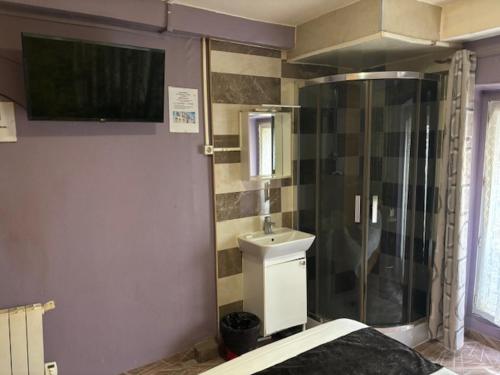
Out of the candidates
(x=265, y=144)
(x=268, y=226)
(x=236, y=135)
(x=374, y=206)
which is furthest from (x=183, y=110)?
(x=374, y=206)

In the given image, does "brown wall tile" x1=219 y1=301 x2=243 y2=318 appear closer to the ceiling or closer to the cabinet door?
the cabinet door

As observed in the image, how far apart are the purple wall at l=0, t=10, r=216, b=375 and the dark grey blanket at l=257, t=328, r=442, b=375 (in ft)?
4.13

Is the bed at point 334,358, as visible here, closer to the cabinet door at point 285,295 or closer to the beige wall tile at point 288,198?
the cabinet door at point 285,295

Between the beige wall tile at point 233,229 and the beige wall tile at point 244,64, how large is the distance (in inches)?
45.2

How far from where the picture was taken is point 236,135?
2.95m

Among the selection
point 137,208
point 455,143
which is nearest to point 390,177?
point 455,143

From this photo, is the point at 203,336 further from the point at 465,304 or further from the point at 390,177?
the point at 465,304

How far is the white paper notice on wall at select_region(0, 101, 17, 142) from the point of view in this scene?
211 cm

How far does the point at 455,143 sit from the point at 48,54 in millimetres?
2643

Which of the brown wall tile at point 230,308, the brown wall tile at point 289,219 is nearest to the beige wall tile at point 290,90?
the brown wall tile at point 289,219

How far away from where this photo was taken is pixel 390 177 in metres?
2.88

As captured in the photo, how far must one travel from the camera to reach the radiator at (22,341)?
6.82 ft

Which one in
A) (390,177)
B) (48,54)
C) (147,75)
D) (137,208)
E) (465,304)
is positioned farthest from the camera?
(465,304)

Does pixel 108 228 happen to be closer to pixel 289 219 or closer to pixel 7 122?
pixel 7 122
